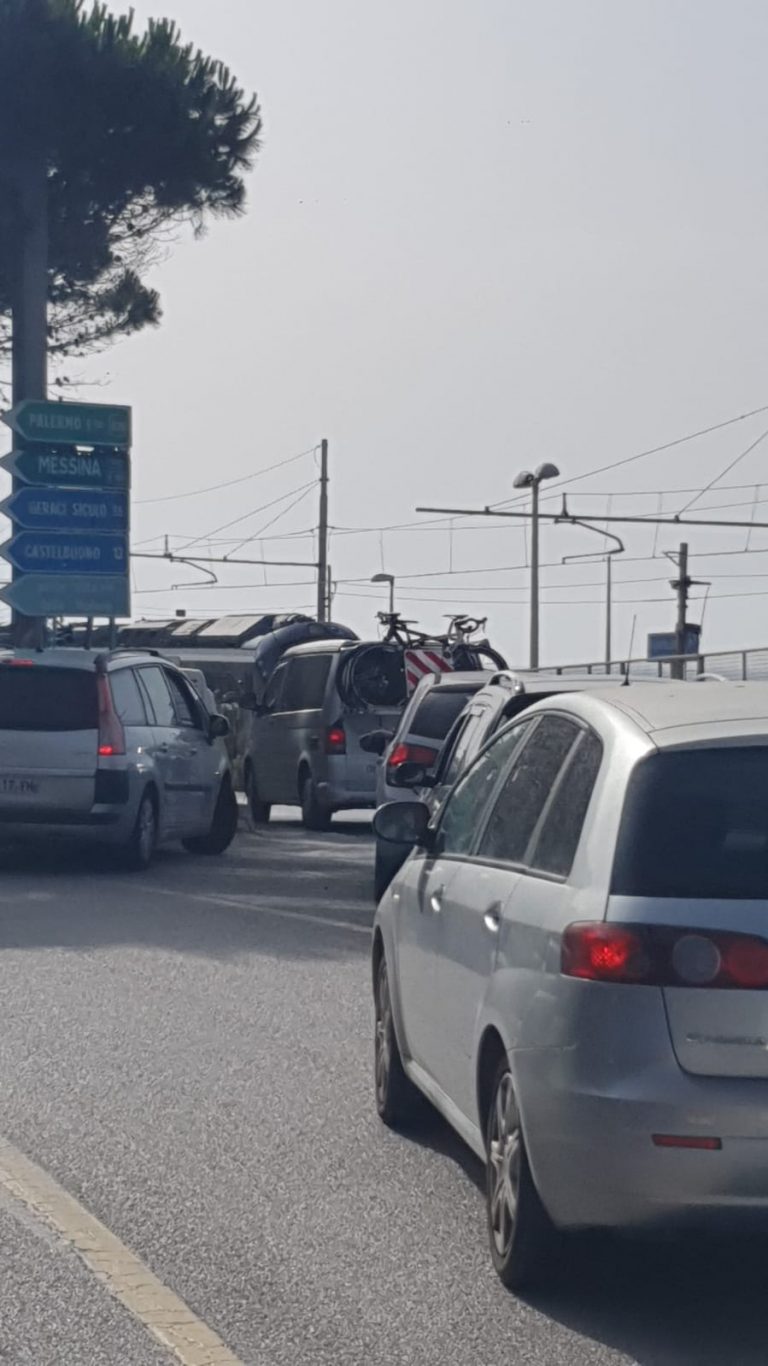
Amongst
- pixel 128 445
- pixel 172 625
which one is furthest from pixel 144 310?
pixel 172 625

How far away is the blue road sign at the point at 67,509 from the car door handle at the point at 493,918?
20.1 meters

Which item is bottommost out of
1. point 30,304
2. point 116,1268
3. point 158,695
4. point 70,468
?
point 116,1268

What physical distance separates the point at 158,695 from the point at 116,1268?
501 inches

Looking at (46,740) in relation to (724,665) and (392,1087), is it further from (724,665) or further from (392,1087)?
(724,665)

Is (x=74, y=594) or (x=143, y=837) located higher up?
(x=74, y=594)

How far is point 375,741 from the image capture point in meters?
20.0

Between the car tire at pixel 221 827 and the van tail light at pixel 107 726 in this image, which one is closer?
the van tail light at pixel 107 726

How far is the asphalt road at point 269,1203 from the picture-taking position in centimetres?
495

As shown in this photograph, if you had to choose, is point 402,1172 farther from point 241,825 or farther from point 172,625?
point 172,625

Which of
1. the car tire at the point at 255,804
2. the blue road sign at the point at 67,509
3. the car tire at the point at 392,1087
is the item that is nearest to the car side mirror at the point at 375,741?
the car tire at the point at 255,804

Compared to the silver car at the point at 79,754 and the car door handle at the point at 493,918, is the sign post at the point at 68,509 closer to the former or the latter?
the silver car at the point at 79,754

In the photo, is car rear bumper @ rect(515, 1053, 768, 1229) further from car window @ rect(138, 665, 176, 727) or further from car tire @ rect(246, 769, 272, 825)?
car tire @ rect(246, 769, 272, 825)

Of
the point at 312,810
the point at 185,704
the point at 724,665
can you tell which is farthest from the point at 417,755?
the point at 724,665

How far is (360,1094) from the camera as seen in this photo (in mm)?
7941
